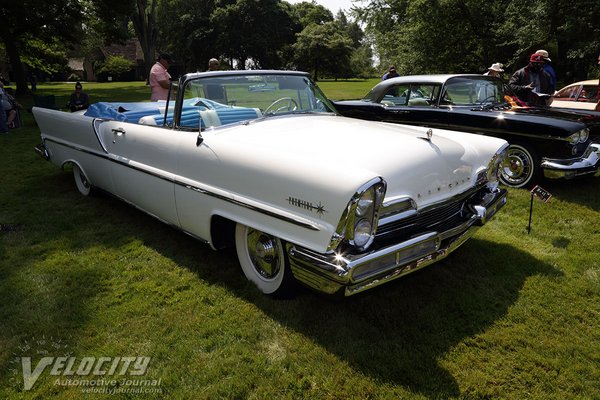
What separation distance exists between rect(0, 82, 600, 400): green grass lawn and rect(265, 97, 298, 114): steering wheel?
1.30 meters

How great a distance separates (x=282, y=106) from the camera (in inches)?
147

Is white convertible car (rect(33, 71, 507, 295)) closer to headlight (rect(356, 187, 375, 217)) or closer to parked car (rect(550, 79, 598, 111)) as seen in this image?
headlight (rect(356, 187, 375, 217))

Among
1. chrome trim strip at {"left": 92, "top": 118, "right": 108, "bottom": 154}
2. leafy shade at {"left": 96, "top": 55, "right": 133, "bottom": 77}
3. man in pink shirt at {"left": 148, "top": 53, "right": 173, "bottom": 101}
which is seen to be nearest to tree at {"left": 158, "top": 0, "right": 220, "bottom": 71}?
leafy shade at {"left": 96, "top": 55, "right": 133, "bottom": 77}

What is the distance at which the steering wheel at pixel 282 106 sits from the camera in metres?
3.66

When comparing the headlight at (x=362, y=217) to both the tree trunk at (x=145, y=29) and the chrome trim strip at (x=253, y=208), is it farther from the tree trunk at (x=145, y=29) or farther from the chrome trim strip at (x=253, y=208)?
the tree trunk at (x=145, y=29)

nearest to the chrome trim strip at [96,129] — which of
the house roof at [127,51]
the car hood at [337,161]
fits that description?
the car hood at [337,161]

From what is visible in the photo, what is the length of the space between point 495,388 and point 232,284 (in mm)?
1833

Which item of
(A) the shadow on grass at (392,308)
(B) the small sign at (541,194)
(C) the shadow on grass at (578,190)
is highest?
(B) the small sign at (541,194)

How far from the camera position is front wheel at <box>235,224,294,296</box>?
2781mm

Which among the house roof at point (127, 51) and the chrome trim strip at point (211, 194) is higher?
the house roof at point (127, 51)

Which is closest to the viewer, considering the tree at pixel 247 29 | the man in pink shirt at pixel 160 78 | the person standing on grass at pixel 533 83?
the man in pink shirt at pixel 160 78

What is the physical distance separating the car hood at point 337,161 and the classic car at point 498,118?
2.19m

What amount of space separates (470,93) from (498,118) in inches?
35.1

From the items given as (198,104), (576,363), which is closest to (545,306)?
(576,363)
